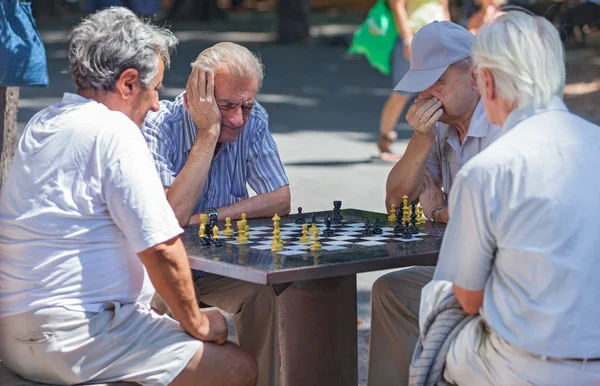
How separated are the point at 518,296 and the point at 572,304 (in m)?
0.14

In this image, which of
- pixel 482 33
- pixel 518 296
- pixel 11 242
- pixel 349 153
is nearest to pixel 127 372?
pixel 11 242

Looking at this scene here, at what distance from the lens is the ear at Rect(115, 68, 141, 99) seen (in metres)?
3.34

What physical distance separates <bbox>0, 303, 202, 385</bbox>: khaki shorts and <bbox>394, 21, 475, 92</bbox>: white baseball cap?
4.90ft

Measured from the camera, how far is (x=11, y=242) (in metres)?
3.19

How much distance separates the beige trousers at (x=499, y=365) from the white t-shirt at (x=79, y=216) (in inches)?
35.0

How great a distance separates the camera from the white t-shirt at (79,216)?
3111 millimetres

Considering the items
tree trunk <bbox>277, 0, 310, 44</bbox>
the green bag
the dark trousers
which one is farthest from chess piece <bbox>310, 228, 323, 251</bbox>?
tree trunk <bbox>277, 0, 310, 44</bbox>

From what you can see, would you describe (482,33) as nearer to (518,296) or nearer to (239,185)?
(518,296)

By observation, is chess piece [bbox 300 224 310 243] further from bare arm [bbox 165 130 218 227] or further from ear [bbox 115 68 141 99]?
ear [bbox 115 68 141 99]

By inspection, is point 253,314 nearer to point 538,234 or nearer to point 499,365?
point 499,365

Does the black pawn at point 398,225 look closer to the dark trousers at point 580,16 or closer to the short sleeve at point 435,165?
the short sleeve at point 435,165

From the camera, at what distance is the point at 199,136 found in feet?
14.0

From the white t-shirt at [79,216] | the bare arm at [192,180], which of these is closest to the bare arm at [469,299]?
the white t-shirt at [79,216]

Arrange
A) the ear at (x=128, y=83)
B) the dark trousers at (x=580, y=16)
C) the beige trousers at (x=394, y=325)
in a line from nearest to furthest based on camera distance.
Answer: the ear at (x=128, y=83) → the beige trousers at (x=394, y=325) → the dark trousers at (x=580, y=16)
